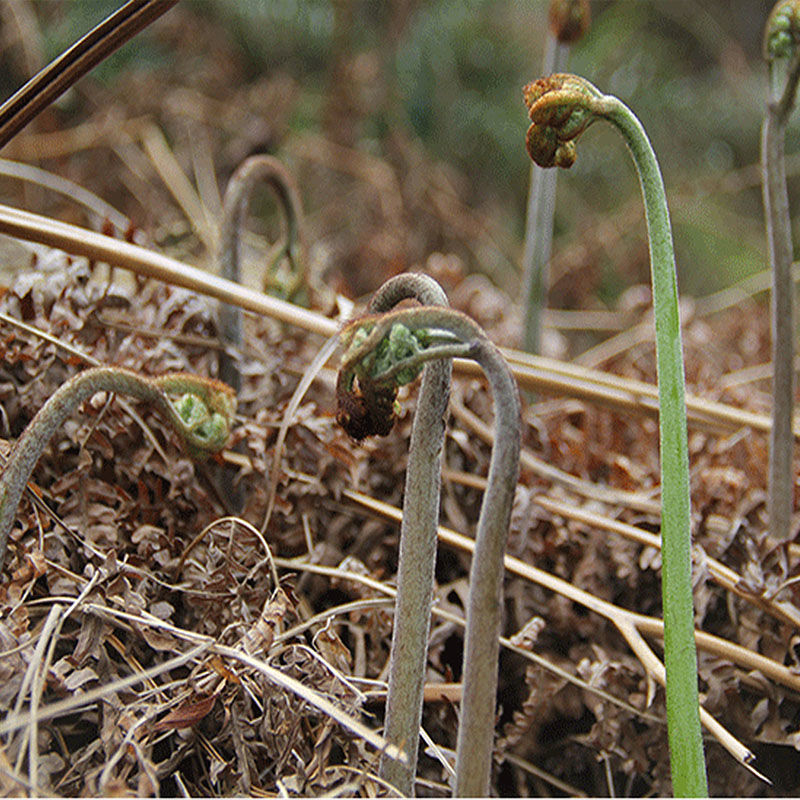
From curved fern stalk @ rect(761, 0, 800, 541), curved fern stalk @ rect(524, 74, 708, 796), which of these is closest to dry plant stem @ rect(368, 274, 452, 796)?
curved fern stalk @ rect(524, 74, 708, 796)

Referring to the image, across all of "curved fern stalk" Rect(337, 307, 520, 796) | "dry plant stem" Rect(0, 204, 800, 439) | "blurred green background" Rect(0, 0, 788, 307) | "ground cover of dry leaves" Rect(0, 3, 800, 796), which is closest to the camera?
"curved fern stalk" Rect(337, 307, 520, 796)

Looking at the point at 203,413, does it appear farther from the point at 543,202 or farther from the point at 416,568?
the point at 543,202

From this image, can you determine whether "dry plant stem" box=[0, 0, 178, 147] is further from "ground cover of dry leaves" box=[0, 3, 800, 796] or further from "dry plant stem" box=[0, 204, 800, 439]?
"ground cover of dry leaves" box=[0, 3, 800, 796]

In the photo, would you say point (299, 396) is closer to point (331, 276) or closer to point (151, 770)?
point (151, 770)

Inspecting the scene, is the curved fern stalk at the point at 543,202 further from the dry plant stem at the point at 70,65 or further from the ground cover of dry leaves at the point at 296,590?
the dry plant stem at the point at 70,65

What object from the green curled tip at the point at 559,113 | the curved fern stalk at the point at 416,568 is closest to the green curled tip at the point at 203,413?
the curved fern stalk at the point at 416,568

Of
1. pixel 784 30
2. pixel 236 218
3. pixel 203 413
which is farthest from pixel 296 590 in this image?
pixel 784 30
